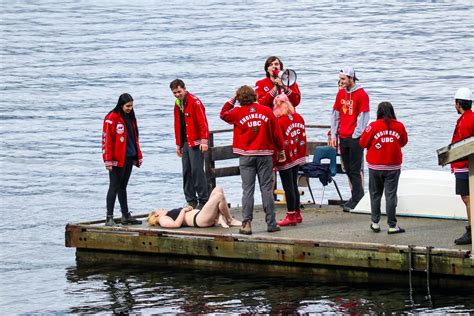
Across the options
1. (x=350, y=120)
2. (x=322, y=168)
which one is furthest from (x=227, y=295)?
(x=350, y=120)

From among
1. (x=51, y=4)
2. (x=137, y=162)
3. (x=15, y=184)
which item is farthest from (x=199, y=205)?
(x=51, y=4)

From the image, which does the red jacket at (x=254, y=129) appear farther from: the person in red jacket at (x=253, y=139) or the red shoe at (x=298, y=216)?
the red shoe at (x=298, y=216)

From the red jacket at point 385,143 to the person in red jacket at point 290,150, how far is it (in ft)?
3.66

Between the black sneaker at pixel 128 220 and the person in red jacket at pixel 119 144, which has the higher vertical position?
→ the person in red jacket at pixel 119 144

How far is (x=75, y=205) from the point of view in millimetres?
27047

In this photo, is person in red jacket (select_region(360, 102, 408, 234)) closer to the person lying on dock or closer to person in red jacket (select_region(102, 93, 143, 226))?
the person lying on dock

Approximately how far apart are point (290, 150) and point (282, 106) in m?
0.64

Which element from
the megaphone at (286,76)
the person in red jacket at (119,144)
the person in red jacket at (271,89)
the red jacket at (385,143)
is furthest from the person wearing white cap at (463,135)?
the person in red jacket at (119,144)

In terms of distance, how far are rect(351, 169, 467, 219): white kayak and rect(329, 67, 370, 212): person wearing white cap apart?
566 mm

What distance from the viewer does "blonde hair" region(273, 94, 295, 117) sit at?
1755cm

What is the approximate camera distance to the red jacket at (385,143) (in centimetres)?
1645

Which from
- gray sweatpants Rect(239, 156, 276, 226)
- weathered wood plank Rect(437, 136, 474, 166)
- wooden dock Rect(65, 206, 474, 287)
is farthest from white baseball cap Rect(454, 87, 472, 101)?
gray sweatpants Rect(239, 156, 276, 226)

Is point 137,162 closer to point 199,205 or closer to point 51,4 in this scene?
point 199,205

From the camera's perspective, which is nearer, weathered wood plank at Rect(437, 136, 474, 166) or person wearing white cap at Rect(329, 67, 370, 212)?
weathered wood plank at Rect(437, 136, 474, 166)
